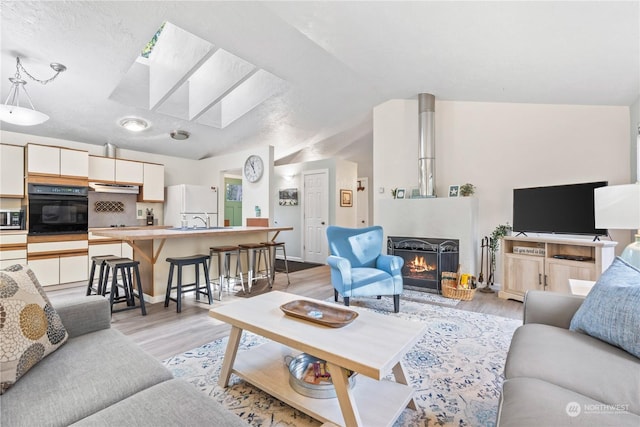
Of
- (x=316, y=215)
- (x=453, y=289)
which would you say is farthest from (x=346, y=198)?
(x=453, y=289)

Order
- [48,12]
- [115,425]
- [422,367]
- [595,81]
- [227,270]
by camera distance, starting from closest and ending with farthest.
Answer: [115,425] < [422,367] < [48,12] < [595,81] < [227,270]

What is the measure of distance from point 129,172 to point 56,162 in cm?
105

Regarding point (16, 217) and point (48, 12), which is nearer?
point (48, 12)

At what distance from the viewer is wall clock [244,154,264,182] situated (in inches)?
227

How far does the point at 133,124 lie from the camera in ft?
14.5

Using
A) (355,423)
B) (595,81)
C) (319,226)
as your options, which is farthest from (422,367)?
(319,226)

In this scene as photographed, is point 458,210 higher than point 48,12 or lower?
lower

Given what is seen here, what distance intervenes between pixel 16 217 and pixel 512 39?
20.4ft

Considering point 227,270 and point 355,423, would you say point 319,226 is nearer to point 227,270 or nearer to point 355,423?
point 227,270

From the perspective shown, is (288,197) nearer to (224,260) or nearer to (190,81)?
(224,260)

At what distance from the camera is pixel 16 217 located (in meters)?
4.12

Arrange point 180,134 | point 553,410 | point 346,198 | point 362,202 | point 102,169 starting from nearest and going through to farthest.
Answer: point 553,410, point 102,169, point 180,134, point 346,198, point 362,202

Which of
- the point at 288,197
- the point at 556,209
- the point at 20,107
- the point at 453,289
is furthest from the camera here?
the point at 288,197

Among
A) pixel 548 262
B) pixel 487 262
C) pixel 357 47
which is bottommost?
pixel 487 262
